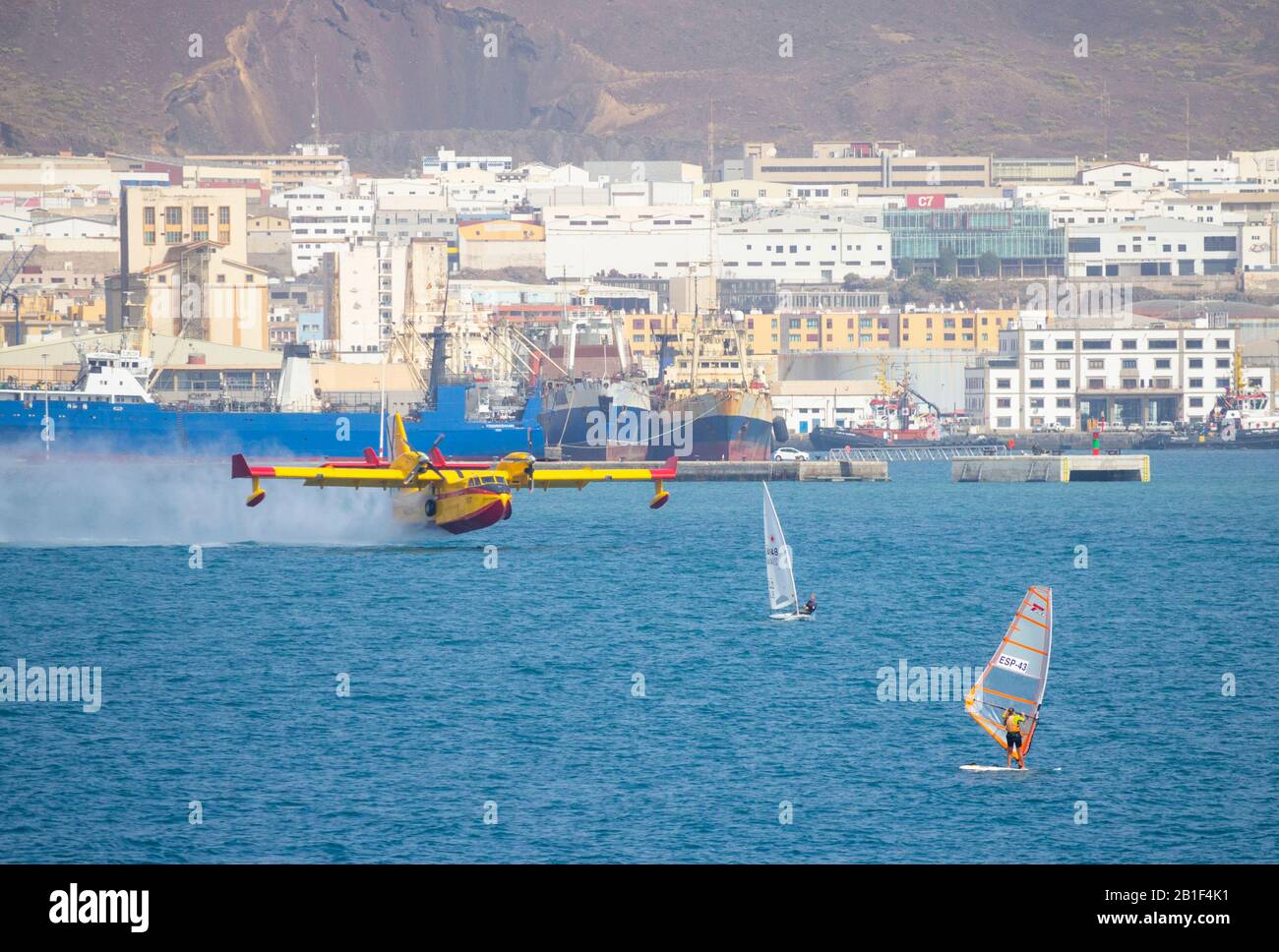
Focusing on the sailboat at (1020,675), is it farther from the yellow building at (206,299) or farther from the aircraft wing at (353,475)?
the yellow building at (206,299)

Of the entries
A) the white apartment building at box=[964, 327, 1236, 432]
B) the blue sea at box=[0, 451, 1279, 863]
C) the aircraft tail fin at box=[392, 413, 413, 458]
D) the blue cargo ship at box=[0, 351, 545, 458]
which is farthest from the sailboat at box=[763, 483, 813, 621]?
the white apartment building at box=[964, 327, 1236, 432]

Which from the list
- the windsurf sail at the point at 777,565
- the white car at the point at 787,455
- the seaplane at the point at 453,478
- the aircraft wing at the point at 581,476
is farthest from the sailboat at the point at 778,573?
the white car at the point at 787,455

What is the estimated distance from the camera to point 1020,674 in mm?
34781

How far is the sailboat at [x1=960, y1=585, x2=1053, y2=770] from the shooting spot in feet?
111

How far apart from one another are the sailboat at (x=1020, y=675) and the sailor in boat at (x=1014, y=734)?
204 mm

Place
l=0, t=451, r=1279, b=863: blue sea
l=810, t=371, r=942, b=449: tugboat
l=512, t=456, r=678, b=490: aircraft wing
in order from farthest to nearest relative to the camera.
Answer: l=810, t=371, r=942, b=449: tugboat, l=512, t=456, r=678, b=490: aircraft wing, l=0, t=451, r=1279, b=863: blue sea

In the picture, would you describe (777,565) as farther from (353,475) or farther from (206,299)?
(206,299)

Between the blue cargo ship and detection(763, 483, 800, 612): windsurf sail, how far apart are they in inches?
3093

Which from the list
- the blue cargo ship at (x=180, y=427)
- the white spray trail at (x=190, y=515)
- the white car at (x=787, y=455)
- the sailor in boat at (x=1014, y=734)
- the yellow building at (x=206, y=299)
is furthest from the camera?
the yellow building at (x=206, y=299)

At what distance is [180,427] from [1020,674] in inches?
4377

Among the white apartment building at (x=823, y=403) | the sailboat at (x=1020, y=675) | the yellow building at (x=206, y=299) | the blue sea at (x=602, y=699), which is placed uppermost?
the yellow building at (x=206, y=299)

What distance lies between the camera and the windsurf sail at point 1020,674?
33.9m

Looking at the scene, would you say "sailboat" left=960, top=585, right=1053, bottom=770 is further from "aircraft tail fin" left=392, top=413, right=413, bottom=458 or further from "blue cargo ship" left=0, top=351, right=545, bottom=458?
"blue cargo ship" left=0, top=351, right=545, bottom=458
